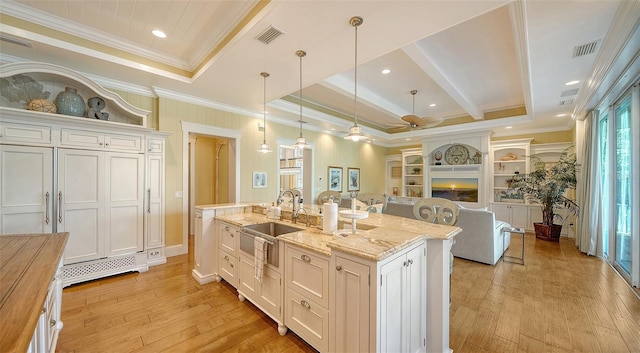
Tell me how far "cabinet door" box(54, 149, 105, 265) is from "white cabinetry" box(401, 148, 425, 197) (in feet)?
26.4

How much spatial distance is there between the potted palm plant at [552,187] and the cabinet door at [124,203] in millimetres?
7688

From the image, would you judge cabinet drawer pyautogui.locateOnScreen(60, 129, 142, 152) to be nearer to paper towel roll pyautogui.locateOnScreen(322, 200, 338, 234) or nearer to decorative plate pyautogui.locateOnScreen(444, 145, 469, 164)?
paper towel roll pyautogui.locateOnScreen(322, 200, 338, 234)

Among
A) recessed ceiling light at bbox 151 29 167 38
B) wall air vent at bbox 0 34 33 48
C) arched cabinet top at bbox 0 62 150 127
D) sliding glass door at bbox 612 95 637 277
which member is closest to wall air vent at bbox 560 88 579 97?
sliding glass door at bbox 612 95 637 277

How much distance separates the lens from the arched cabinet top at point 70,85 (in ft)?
8.99

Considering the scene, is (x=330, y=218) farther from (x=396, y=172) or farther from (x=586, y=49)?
(x=396, y=172)

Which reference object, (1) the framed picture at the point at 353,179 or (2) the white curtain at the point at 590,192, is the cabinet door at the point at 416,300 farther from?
(1) the framed picture at the point at 353,179

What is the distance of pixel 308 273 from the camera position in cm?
188

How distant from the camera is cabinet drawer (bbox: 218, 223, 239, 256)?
2.83 metres

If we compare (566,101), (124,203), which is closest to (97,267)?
(124,203)

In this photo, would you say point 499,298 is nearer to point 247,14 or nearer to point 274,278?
point 274,278

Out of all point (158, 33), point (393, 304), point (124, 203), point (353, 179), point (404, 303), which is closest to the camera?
point (393, 304)

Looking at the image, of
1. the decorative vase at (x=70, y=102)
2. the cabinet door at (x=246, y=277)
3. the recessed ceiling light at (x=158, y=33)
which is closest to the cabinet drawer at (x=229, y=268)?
the cabinet door at (x=246, y=277)

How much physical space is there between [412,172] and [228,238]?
7.28 metres

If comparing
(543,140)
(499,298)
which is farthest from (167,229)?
(543,140)
